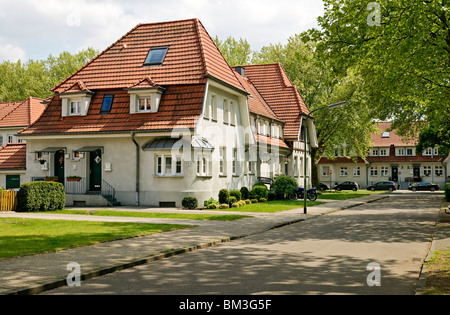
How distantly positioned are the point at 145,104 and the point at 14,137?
29069 mm

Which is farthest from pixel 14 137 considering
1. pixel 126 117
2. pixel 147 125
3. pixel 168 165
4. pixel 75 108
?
pixel 168 165

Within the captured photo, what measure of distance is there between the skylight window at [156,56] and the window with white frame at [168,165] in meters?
6.25

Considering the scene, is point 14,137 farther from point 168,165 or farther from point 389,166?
point 389,166

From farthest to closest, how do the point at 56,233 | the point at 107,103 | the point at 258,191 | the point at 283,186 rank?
the point at 283,186 → the point at 258,191 → the point at 107,103 → the point at 56,233

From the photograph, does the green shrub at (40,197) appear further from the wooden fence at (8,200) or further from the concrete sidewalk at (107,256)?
the concrete sidewalk at (107,256)

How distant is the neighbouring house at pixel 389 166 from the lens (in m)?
80.9

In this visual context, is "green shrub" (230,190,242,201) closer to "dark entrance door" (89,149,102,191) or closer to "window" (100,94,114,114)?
"dark entrance door" (89,149,102,191)

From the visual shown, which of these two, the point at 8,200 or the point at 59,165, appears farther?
the point at 59,165

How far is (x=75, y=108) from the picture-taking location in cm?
2980

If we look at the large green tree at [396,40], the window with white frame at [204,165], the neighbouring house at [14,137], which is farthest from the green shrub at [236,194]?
the neighbouring house at [14,137]

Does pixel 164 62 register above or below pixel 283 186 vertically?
above
